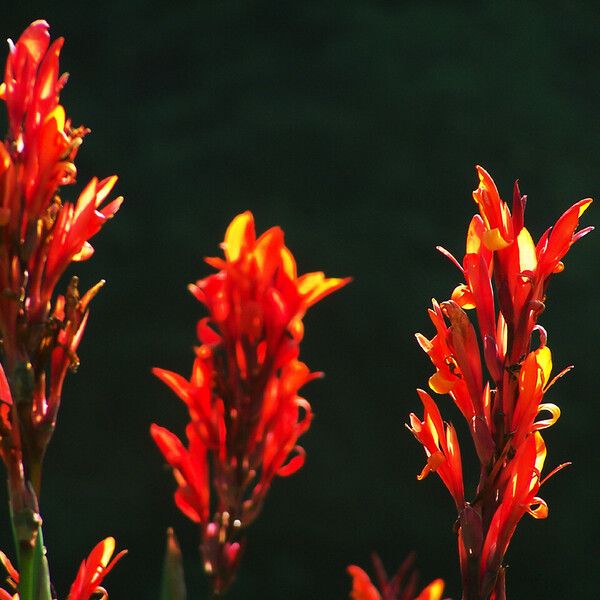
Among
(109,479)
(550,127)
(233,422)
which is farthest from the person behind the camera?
(550,127)

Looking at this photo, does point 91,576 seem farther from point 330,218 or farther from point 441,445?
point 330,218

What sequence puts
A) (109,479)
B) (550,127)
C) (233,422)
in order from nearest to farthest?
(233,422) < (109,479) < (550,127)

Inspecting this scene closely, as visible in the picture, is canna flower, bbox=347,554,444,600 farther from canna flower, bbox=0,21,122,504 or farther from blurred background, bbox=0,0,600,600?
blurred background, bbox=0,0,600,600

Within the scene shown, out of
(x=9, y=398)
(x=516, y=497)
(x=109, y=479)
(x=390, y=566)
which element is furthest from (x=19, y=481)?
(x=390, y=566)

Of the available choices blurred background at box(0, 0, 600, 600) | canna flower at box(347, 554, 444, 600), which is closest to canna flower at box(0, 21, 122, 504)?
canna flower at box(347, 554, 444, 600)

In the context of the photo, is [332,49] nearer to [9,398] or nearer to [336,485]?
[336,485]

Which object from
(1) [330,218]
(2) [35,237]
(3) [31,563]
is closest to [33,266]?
(2) [35,237]

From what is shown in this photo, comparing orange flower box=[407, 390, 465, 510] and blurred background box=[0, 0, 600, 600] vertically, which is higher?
orange flower box=[407, 390, 465, 510]
